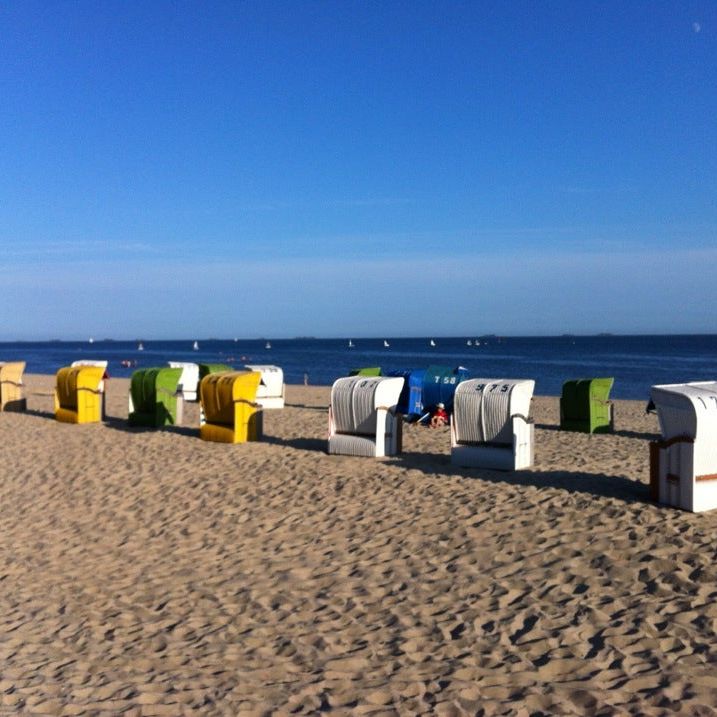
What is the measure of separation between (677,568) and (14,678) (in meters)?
5.18

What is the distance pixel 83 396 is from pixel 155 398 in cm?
251

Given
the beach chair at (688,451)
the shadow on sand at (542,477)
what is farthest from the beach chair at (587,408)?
the beach chair at (688,451)

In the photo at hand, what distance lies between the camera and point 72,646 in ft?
20.9

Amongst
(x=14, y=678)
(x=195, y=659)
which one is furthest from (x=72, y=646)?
(x=195, y=659)

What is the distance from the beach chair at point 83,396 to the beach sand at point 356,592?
5.99 meters

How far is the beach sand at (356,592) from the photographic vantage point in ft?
17.0

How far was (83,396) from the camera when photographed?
60.0ft

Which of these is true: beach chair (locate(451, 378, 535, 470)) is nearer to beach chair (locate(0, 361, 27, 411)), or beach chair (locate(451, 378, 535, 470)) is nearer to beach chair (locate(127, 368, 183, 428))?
beach chair (locate(127, 368, 183, 428))

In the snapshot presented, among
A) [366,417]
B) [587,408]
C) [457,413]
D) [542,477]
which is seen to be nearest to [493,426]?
[457,413]

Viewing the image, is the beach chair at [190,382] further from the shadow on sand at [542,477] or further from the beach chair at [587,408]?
the shadow on sand at [542,477]

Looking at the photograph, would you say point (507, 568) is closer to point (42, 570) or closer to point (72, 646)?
point (72, 646)

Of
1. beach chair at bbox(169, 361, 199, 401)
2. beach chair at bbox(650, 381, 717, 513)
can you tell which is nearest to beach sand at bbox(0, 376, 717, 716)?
beach chair at bbox(650, 381, 717, 513)

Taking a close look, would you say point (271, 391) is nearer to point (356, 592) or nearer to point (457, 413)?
point (457, 413)

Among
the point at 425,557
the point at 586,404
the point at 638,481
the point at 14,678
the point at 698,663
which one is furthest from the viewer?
the point at 586,404
